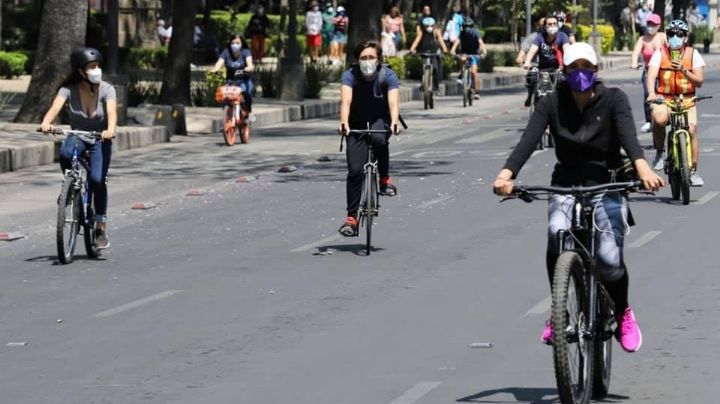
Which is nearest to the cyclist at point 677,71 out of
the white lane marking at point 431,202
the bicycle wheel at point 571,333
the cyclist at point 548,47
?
the white lane marking at point 431,202

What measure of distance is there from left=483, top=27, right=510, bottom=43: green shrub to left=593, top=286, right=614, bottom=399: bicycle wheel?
6452cm

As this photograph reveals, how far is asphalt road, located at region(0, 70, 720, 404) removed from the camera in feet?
32.2

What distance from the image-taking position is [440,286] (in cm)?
1352

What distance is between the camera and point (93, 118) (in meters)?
15.7

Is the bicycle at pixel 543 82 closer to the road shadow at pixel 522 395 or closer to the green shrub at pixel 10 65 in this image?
the road shadow at pixel 522 395

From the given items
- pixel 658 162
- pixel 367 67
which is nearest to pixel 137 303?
pixel 367 67

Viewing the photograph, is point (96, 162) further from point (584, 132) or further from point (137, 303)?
point (584, 132)

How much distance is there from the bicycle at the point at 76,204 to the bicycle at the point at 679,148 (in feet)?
18.7

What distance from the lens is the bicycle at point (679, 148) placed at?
61.3 feet

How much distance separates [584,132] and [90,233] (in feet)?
23.7

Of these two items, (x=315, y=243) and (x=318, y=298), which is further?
(x=315, y=243)

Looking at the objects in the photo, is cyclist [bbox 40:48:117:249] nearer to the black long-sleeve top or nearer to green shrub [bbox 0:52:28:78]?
the black long-sleeve top

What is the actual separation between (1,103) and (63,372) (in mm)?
20897

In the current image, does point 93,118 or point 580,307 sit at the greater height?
point 93,118
